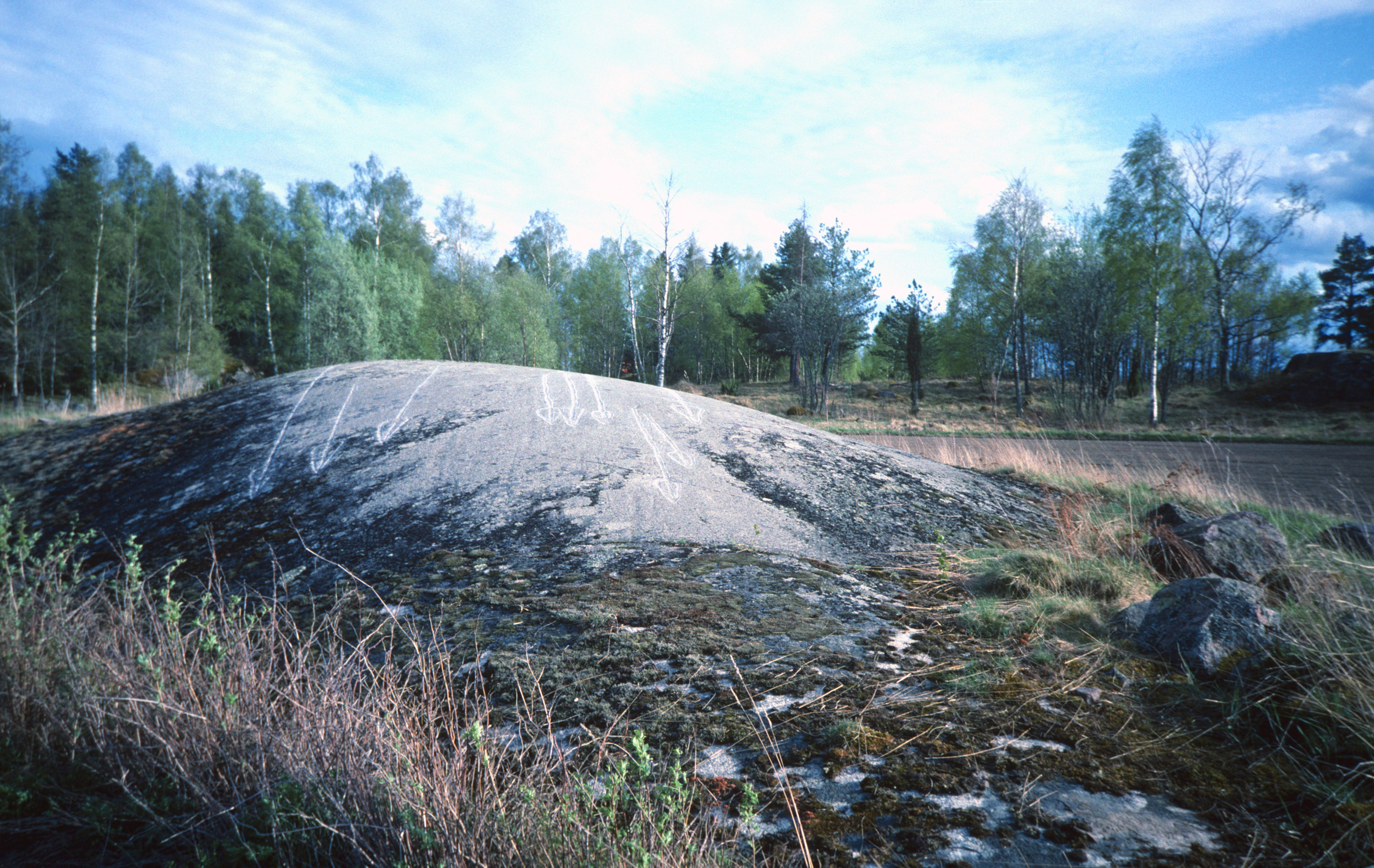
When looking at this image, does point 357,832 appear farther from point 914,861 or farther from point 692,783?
point 914,861

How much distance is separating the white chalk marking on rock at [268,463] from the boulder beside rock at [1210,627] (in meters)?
5.12

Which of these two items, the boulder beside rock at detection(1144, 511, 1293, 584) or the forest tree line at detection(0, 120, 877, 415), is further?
the forest tree line at detection(0, 120, 877, 415)

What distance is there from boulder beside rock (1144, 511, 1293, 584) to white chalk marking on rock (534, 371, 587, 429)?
418 centimetres

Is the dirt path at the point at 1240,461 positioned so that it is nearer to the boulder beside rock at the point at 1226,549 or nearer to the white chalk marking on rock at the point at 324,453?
the boulder beside rock at the point at 1226,549

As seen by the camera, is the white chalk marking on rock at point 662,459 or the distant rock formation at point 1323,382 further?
the distant rock formation at point 1323,382

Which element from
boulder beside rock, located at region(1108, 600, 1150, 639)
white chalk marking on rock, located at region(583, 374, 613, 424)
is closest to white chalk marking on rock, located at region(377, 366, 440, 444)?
white chalk marking on rock, located at region(583, 374, 613, 424)

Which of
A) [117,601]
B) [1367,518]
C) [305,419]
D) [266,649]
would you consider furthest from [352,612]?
[1367,518]

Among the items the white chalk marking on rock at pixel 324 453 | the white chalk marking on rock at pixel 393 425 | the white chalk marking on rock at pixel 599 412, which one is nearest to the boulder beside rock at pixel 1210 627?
the white chalk marking on rock at pixel 599 412

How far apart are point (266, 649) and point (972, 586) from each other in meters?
3.48

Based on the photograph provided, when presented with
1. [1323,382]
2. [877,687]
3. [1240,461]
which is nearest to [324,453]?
[877,687]

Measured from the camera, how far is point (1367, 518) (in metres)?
6.36

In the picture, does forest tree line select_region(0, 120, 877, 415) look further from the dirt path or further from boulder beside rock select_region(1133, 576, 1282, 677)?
boulder beside rock select_region(1133, 576, 1282, 677)

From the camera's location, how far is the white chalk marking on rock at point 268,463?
432cm

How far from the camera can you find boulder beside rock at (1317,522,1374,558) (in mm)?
3959
